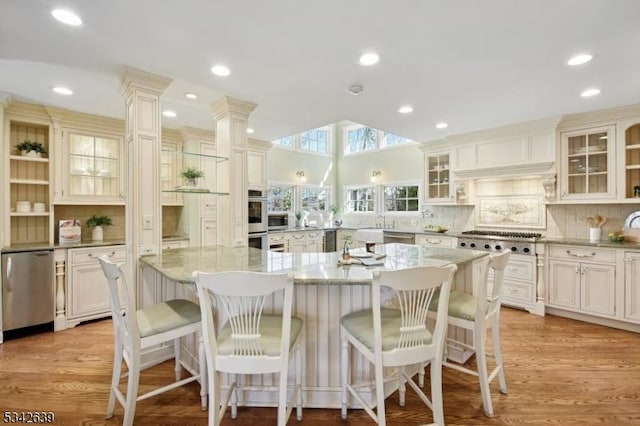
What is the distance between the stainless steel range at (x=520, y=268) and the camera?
3.92 metres

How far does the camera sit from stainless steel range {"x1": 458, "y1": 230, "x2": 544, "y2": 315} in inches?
154

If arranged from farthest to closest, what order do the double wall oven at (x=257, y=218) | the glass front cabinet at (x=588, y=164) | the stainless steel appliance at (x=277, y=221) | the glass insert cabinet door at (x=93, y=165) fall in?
the stainless steel appliance at (x=277, y=221) → the double wall oven at (x=257, y=218) → the glass insert cabinet door at (x=93, y=165) → the glass front cabinet at (x=588, y=164)

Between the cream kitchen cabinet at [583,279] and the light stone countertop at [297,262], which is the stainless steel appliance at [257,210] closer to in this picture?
the light stone countertop at [297,262]

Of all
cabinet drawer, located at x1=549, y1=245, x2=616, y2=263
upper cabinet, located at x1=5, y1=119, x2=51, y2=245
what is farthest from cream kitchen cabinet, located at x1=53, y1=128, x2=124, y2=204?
cabinet drawer, located at x1=549, y1=245, x2=616, y2=263

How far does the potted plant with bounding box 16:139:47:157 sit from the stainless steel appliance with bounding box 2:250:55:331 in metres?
1.16

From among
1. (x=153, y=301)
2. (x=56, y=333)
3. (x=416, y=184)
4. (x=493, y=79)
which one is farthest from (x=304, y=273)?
(x=416, y=184)

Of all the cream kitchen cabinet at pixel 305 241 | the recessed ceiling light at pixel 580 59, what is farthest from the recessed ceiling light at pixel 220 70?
the cream kitchen cabinet at pixel 305 241

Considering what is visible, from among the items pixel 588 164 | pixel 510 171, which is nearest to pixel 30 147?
pixel 510 171

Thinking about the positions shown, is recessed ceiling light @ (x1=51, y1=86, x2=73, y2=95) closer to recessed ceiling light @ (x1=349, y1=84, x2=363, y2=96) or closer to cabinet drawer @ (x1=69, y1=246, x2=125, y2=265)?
cabinet drawer @ (x1=69, y1=246, x2=125, y2=265)

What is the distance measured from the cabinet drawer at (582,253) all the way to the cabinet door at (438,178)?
159 cm

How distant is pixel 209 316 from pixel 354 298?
0.93m

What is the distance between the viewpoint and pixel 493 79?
2756mm

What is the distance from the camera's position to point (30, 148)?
3545 millimetres

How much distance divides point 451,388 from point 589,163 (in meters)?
3.43
